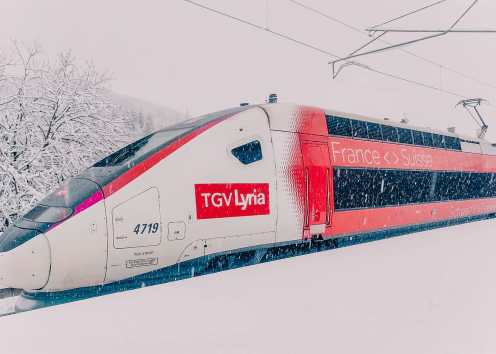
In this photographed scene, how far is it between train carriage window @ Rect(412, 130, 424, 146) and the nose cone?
9471 millimetres

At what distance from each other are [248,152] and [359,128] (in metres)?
3.65

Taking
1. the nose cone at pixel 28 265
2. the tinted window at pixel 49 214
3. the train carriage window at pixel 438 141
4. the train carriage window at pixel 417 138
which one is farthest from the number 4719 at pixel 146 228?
the train carriage window at pixel 438 141

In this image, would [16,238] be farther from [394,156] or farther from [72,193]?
[394,156]

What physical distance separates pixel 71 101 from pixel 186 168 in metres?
12.6

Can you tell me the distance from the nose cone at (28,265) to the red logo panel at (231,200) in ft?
6.53

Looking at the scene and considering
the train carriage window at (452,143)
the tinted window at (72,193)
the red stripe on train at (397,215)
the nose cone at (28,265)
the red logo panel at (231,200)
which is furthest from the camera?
the train carriage window at (452,143)

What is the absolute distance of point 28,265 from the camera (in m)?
4.78

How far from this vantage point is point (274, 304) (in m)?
→ 3.66

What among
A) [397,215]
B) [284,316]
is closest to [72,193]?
[284,316]

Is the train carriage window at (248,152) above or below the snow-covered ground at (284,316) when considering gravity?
above

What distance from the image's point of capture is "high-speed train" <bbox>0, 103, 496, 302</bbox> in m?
4.98

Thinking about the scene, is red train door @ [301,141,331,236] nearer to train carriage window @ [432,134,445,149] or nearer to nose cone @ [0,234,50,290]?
nose cone @ [0,234,50,290]

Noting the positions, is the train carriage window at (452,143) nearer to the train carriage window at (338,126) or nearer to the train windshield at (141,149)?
the train carriage window at (338,126)

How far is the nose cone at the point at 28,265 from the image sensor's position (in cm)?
478
